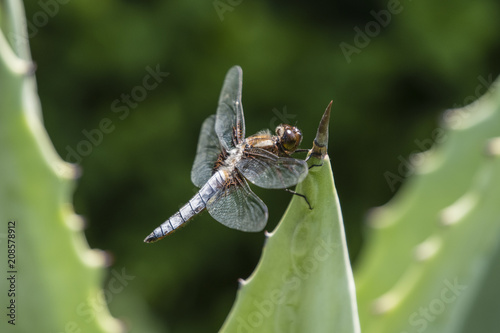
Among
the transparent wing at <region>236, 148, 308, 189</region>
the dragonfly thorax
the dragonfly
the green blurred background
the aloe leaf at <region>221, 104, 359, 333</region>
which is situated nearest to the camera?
the aloe leaf at <region>221, 104, 359, 333</region>

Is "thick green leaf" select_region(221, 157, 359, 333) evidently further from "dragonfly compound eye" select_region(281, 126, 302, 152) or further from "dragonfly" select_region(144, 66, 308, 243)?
"dragonfly compound eye" select_region(281, 126, 302, 152)

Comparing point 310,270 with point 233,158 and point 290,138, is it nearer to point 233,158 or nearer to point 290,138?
point 290,138

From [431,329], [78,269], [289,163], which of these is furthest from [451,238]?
[78,269]

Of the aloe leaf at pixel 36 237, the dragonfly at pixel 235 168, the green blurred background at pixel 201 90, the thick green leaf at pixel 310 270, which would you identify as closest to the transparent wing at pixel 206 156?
the dragonfly at pixel 235 168

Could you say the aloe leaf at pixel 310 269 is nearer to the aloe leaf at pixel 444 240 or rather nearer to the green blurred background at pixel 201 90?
the aloe leaf at pixel 444 240

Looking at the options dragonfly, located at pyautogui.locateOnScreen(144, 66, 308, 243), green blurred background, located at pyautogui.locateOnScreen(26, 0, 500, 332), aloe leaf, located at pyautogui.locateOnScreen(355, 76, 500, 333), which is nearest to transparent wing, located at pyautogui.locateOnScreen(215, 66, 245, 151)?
dragonfly, located at pyautogui.locateOnScreen(144, 66, 308, 243)
